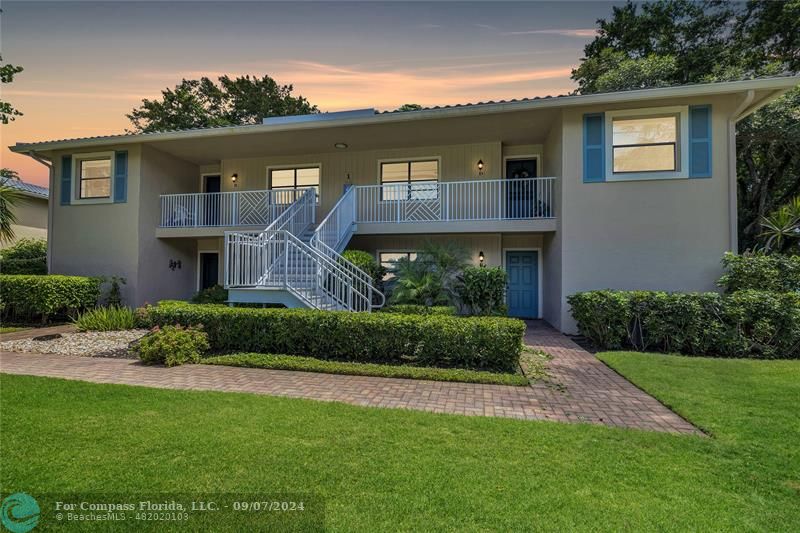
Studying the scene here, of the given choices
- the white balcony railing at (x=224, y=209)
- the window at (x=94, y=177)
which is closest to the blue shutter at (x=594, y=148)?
the white balcony railing at (x=224, y=209)

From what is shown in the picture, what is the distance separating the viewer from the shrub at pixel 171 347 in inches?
248

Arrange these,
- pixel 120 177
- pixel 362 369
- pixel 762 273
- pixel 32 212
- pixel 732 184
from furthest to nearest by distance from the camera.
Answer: pixel 32 212
pixel 120 177
pixel 732 184
pixel 762 273
pixel 362 369

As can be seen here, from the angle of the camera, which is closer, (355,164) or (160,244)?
(160,244)

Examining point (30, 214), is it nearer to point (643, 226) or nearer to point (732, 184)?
point (643, 226)

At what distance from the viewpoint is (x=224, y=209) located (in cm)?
1302

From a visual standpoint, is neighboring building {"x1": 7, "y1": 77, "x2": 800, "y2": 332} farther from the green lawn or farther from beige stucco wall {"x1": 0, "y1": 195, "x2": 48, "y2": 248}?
beige stucco wall {"x1": 0, "y1": 195, "x2": 48, "y2": 248}

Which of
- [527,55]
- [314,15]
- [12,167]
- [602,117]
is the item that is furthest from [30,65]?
[602,117]

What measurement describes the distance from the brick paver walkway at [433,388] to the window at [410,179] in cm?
696

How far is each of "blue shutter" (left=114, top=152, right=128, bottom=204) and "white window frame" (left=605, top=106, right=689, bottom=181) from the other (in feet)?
45.8

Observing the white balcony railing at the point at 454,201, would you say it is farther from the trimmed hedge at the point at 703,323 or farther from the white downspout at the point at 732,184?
the trimmed hedge at the point at 703,323

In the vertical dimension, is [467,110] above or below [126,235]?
above

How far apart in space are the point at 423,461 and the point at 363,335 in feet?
11.7

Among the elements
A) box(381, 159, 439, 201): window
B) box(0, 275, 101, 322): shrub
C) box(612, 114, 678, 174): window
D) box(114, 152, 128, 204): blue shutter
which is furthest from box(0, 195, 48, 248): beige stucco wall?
box(612, 114, 678, 174): window

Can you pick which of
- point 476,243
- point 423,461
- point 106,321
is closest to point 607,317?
point 476,243
